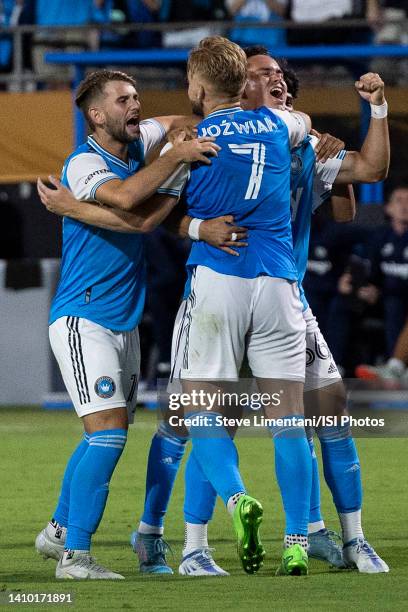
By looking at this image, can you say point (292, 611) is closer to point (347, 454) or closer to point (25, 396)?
point (347, 454)

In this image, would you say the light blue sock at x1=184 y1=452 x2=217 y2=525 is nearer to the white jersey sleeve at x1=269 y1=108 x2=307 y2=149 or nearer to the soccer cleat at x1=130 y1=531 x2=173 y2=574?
the soccer cleat at x1=130 y1=531 x2=173 y2=574

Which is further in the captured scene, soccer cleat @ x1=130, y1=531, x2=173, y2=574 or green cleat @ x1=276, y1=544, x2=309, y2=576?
soccer cleat @ x1=130, y1=531, x2=173, y2=574

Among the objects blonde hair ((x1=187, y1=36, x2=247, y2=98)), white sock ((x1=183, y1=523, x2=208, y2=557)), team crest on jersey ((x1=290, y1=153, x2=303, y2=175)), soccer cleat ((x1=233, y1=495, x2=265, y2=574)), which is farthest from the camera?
team crest on jersey ((x1=290, y1=153, x2=303, y2=175))

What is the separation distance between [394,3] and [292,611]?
10.2 metres

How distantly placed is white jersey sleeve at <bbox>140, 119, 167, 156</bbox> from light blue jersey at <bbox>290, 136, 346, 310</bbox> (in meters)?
0.61

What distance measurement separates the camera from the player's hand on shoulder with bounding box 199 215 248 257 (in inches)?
219

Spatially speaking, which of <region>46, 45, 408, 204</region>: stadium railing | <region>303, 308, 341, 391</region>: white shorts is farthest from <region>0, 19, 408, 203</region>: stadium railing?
<region>303, 308, 341, 391</region>: white shorts

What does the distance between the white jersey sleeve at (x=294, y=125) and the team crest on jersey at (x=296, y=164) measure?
204mm

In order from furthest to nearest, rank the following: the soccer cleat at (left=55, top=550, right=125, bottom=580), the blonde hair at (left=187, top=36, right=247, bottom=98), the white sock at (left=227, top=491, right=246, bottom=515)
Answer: the soccer cleat at (left=55, top=550, right=125, bottom=580) < the blonde hair at (left=187, top=36, right=247, bottom=98) < the white sock at (left=227, top=491, right=246, bottom=515)

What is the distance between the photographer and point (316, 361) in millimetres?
6141

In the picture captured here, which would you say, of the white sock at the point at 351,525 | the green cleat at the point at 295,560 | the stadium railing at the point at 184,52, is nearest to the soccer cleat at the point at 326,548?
the white sock at the point at 351,525

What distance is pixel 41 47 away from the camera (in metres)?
14.0

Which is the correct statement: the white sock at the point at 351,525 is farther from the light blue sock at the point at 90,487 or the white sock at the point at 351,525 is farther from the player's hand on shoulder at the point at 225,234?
the player's hand on shoulder at the point at 225,234

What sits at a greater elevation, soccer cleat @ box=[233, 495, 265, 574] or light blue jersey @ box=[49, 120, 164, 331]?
light blue jersey @ box=[49, 120, 164, 331]
